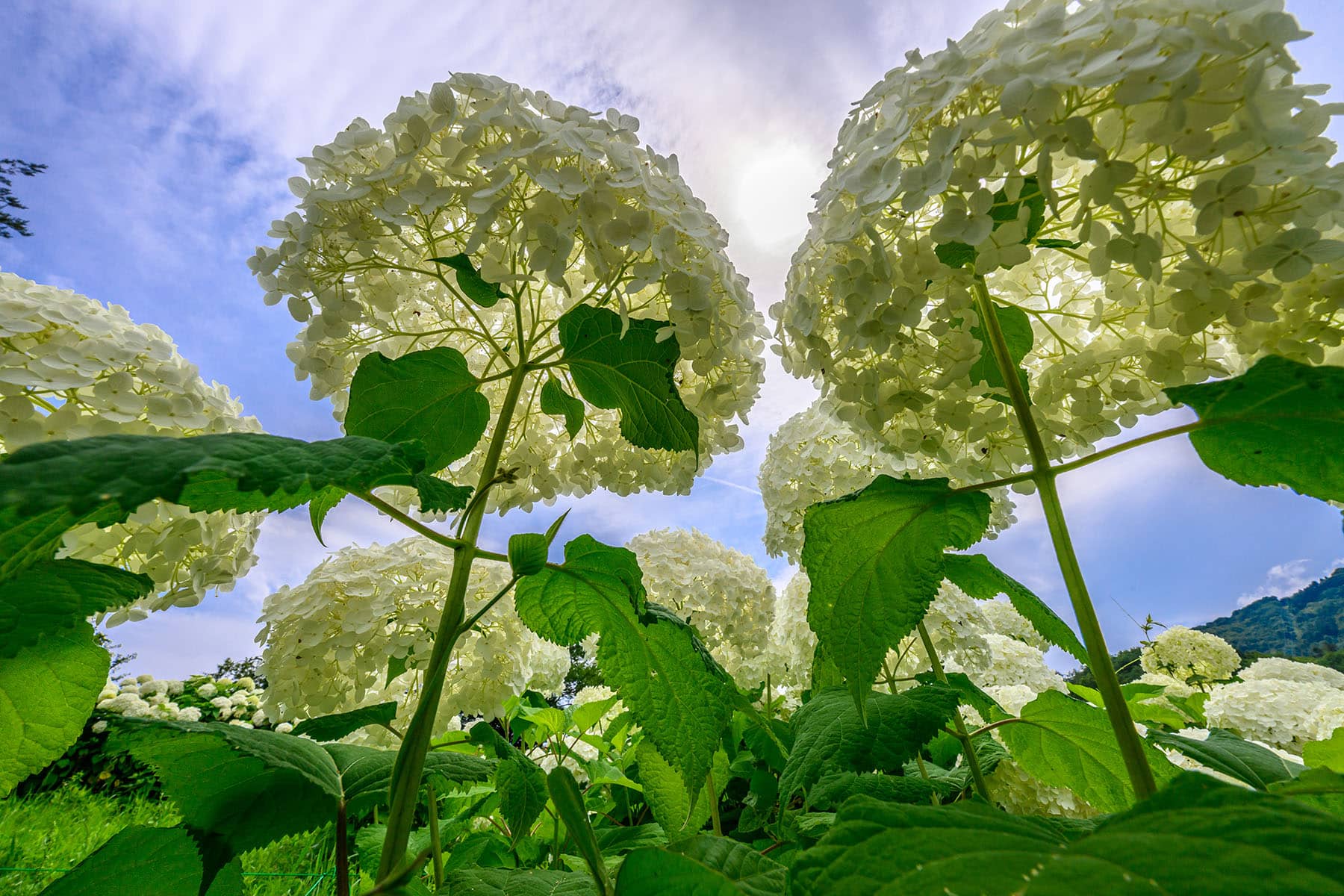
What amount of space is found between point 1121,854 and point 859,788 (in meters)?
0.71

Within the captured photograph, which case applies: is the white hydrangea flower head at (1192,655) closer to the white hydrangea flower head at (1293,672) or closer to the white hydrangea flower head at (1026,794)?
the white hydrangea flower head at (1293,672)

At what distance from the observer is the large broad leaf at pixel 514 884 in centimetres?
99

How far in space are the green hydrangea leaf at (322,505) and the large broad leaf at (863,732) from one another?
874 mm

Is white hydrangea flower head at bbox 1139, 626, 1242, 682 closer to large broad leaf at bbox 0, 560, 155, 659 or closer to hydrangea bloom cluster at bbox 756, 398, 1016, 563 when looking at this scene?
hydrangea bloom cluster at bbox 756, 398, 1016, 563

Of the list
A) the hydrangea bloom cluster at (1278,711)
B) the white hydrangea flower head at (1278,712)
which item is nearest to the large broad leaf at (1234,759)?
the hydrangea bloom cluster at (1278,711)

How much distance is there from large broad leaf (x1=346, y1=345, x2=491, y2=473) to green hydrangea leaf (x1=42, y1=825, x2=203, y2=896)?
0.68 metres

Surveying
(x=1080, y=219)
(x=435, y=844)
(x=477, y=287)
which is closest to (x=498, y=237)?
(x=477, y=287)

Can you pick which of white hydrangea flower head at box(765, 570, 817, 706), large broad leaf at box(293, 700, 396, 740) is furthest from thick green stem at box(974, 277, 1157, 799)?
white hydrangea flower head at box(765, 570, 817, 706)

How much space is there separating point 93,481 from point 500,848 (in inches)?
76.3

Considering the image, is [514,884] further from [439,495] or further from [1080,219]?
[1080,219]

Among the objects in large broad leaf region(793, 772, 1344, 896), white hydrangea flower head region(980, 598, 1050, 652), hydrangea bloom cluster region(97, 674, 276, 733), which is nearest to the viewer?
large broad leaf region(793, 772, 1344, 896)

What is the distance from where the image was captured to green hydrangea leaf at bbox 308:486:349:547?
106 centimetres

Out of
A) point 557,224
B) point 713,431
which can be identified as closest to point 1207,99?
point 557,224

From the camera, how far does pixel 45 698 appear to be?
1026 millimetres
